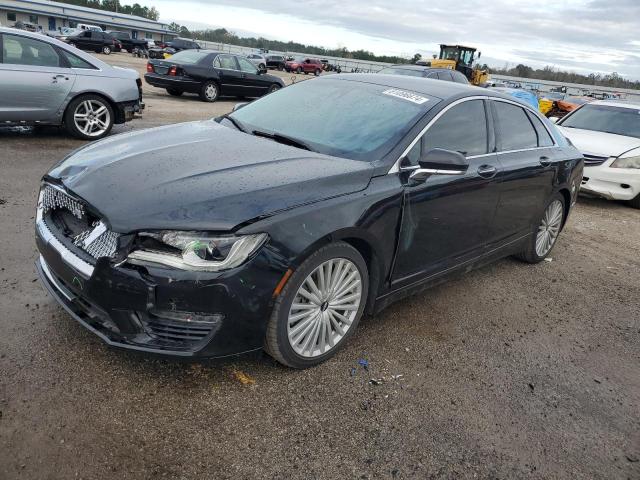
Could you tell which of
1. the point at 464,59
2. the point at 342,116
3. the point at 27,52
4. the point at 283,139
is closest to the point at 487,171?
the point at 342,116

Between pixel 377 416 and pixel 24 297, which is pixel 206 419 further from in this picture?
pixel 24 297

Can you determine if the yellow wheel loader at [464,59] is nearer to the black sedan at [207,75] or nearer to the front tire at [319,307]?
the black sedan at [207,75]

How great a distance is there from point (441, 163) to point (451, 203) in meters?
0.53

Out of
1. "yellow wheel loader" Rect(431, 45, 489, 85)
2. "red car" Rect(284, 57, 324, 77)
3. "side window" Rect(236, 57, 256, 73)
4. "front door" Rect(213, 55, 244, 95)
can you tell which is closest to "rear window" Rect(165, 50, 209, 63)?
"front door" Rect(213, 55, 244, 95)

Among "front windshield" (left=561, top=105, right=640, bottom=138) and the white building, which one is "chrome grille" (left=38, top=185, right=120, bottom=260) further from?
the white building

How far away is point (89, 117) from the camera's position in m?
7.99

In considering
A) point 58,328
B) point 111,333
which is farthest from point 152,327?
point 58,328

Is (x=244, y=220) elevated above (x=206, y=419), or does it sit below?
above

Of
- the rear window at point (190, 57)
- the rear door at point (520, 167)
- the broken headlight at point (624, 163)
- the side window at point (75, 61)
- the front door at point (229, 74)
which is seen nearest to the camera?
the rear door at point (520, 167)

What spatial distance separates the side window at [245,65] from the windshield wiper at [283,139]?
13.9 m

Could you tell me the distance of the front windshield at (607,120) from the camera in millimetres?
9086

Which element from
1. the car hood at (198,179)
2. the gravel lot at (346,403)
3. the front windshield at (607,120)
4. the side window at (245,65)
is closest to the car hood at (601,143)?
the front windshield at (607,120)

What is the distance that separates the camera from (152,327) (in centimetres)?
252

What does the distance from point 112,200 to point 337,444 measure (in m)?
1.65
